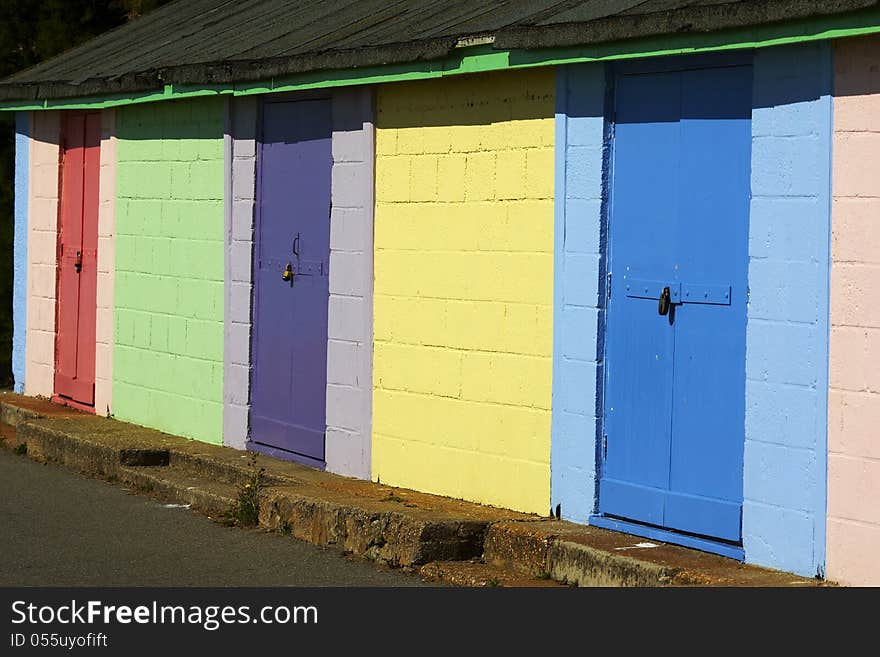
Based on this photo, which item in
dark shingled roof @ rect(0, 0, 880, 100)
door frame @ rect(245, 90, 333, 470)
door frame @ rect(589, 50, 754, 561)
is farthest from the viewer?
door frame @ rect(245, 90, 333, 470)

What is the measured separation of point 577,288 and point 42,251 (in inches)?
310

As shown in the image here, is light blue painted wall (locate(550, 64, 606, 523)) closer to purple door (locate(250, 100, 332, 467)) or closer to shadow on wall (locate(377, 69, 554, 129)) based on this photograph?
shadow on wall (locate(377, 69, 554, 129))

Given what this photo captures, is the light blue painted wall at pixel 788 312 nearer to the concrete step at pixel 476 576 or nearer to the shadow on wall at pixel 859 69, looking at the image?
the shadow on wall at pixel 859 69

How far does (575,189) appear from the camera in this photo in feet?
30.1

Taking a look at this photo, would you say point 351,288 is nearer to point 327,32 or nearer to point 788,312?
point 327,32

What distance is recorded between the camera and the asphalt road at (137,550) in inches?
346

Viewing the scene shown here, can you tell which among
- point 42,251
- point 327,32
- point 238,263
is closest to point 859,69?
point 327,32

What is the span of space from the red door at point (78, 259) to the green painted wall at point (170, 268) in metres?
0.65

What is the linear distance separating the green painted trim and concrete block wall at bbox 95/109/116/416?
1470 mm

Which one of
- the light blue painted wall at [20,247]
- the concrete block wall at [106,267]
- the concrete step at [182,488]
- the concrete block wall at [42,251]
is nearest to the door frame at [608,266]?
the concrete step at [182,488]

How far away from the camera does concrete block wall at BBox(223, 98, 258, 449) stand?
12305 millimetres

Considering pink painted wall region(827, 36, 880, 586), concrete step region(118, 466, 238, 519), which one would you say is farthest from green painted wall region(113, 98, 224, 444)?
pink painted wall region(827, 36, 880, 586)

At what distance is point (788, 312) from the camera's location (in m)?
7.92

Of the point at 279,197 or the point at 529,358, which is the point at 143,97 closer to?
the point at 279,197
